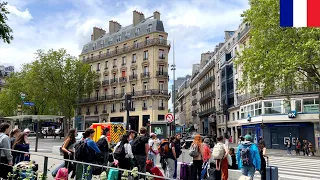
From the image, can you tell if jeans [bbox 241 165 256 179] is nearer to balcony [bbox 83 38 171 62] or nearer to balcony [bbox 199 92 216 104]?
balcony [bbox 83 38 171 62]

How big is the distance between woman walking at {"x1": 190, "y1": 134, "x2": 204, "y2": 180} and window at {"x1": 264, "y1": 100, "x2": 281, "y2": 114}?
3098 cm

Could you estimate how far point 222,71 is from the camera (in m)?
57.5

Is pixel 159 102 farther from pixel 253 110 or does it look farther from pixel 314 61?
pixel 314 61

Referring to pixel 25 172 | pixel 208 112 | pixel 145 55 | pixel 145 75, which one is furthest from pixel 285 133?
pixel 25 172

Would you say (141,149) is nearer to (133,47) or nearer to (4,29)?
(4,29)

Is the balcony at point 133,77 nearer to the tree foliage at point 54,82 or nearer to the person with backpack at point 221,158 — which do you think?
the tree foliage at point 54,82

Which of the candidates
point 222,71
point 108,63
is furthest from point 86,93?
point 222,71

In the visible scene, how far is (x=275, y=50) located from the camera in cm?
2391

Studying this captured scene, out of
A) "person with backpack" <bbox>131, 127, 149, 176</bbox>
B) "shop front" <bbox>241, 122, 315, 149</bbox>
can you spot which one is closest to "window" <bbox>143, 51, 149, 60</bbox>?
"shop front" <bbox>241, 122, 315, 149</bbox>

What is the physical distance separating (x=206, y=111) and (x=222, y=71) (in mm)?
15081

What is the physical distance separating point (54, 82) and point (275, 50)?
39619 mm

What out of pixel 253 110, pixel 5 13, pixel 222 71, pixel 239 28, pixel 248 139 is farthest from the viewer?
pixel 222 71

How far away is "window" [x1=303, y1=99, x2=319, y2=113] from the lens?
34.8 m

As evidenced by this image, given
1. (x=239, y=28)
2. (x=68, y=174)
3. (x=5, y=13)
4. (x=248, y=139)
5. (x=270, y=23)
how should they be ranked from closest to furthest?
(x=68, y=174) → (x=248, y=139) → (x=5, y=13) → (x=270, y=23) → (x=239, y=28)
